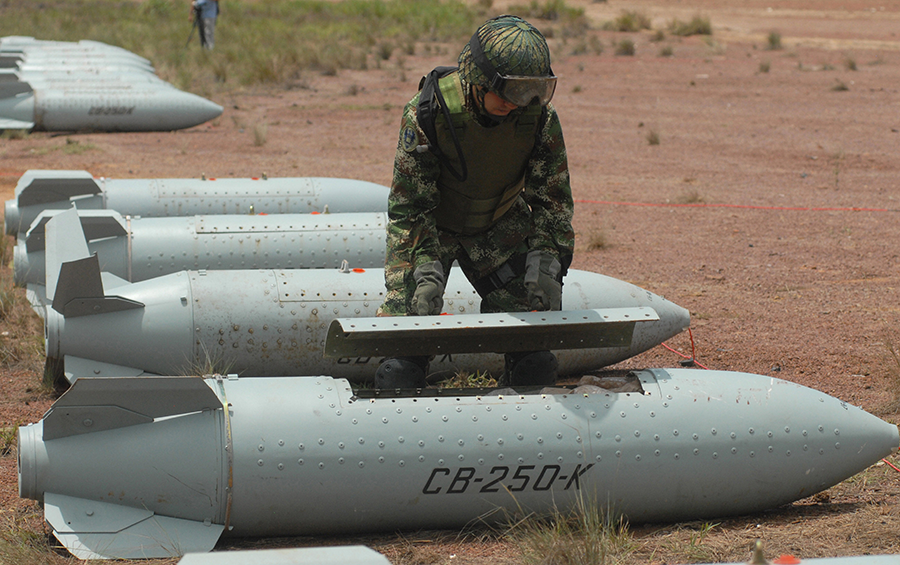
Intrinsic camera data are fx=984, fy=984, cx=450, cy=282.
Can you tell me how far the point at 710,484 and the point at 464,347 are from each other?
1.13m

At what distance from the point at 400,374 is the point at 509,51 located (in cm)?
137

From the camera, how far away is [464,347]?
4.05 metres

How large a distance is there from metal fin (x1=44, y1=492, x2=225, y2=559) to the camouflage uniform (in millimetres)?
1165

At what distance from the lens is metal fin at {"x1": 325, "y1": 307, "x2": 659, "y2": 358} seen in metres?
3.81

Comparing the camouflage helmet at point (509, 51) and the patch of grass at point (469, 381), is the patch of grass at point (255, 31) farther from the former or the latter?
the camouflage helmet at point (509, 51)

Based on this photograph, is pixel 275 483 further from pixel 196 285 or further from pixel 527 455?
pixel 196 285

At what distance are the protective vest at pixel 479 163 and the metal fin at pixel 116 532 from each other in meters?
1.60

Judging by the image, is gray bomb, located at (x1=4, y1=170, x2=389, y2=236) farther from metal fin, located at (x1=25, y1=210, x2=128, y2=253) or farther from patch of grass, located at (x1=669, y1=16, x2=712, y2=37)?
patch of grass, located at (x1=669, y1=16, x2=712, y2=37)

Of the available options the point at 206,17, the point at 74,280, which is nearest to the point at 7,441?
the point at 74,280

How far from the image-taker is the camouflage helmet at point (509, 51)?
3.63 metres

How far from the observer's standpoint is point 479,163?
3994 mm

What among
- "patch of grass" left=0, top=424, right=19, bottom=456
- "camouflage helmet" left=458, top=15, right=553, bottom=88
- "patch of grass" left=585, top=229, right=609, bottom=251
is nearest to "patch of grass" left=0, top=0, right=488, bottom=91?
"patch of grass" left=585, top=229, right=609, bottom=251

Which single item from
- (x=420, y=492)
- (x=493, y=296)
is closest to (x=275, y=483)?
(x=420, y=492)

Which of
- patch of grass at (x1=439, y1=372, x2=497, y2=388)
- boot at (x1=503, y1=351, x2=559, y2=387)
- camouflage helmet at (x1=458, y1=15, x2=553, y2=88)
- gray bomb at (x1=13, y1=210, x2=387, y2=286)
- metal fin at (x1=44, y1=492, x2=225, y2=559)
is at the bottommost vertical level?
patch of grass at (x1=439, y1=372, x2=497, y2=388)
